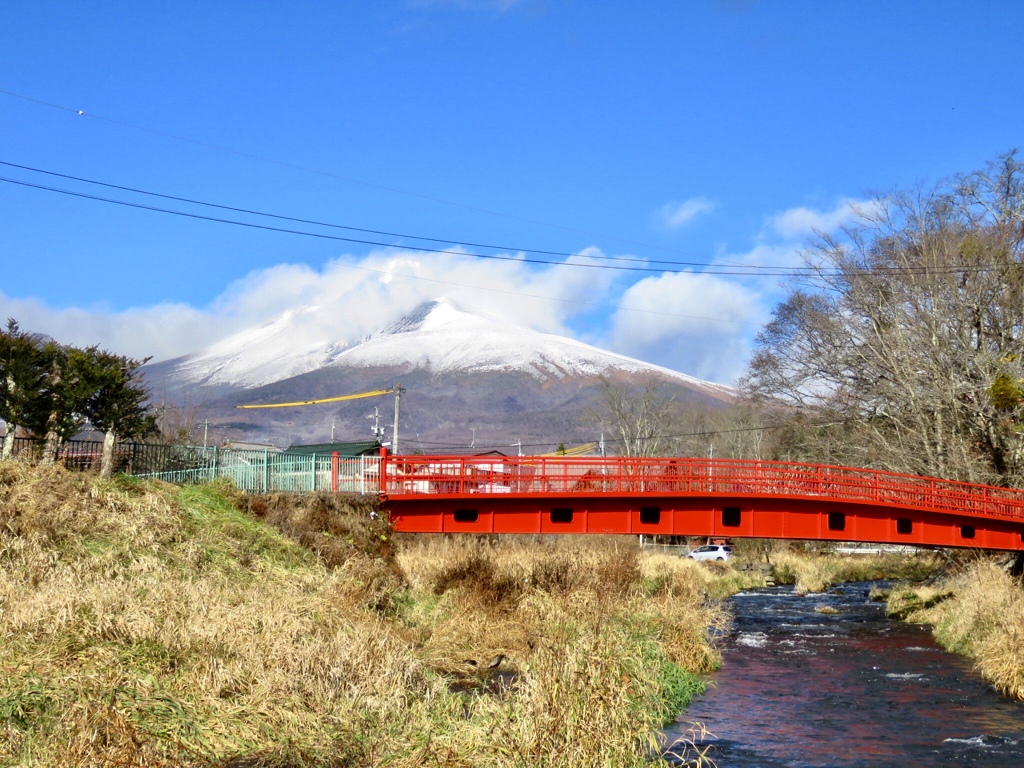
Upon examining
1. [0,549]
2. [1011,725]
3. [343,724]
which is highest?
[0,549]

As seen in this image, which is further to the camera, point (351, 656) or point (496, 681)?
point (496, 681)

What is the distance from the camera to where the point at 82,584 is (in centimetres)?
1862

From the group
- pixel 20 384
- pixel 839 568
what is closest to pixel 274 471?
pixel 20 384

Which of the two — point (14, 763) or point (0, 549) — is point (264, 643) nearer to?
point (14, 763)

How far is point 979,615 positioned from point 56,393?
2636 centimetres

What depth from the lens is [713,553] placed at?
68.5m

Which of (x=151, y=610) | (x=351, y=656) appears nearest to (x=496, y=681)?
(x=351, y=656)

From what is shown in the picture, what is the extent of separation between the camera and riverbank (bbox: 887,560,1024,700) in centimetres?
2202

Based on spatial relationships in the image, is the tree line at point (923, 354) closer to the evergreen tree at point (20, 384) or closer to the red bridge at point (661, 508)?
the red bridge at point (661, 508)

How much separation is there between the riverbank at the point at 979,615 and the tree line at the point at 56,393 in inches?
876

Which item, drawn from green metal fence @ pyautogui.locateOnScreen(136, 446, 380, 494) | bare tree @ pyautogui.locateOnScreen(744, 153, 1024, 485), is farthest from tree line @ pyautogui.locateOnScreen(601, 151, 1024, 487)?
green metal fence @ pyautogui.locateOnScreen(136, 446, 380, 494)

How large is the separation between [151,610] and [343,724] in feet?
17.8

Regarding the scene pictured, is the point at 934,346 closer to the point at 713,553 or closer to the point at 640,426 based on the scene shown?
the point at 713,553

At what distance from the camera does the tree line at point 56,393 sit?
92.9 feet
